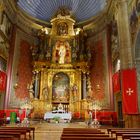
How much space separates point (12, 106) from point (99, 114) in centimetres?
728

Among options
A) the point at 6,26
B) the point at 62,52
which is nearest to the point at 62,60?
the point at 62,52

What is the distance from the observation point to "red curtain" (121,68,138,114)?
10.9 meters

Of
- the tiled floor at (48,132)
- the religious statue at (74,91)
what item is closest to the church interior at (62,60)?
the religious statue at (74,91)

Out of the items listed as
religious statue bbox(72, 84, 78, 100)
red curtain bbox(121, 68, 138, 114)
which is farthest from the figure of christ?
red curtain bbox(121, 68, 138, 114)

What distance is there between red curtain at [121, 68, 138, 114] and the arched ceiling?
10.8 m

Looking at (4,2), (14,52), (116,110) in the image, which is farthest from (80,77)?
(4,2)

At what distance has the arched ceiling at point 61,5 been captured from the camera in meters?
20.6

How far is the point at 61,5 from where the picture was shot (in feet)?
73.6

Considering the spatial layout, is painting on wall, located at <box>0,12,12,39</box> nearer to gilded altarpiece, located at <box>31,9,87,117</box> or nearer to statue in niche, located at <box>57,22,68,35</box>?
gilded altarpiece, located at <box>31,9,87,117</box>

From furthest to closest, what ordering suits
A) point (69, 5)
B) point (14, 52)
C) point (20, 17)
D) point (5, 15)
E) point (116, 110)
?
1. point (69, 5)
2. point (20, 17)
3. point (14, 52)
4. point (5, 15)
5. point (116, 110)

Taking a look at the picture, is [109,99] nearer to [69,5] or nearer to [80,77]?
[80,77]

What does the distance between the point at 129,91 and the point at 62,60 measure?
10451 mm

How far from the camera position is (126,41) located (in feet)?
40.2

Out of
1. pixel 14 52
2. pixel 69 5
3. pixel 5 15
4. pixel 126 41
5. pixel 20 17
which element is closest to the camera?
pixel 126 41
